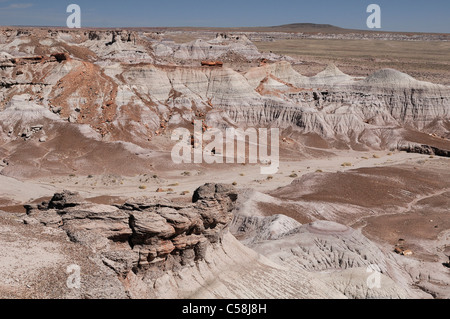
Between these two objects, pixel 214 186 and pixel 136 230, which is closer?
pixel 136 230

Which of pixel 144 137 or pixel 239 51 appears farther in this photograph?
pixel 239 51

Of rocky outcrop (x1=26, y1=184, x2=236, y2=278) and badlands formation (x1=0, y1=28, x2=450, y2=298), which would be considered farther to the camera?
badlands formation (x1=0, y1=28, x2=450, y2=298)

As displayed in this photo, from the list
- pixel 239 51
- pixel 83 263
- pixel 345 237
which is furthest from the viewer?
pixel 239 51

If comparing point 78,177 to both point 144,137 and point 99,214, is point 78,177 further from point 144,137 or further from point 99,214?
point 99,214

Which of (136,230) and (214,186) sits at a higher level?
(214,186)

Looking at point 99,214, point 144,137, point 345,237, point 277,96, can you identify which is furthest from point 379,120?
point 99,214

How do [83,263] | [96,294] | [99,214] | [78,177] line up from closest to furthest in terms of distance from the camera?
[96,294] → [83,263] → [99,214] → [78,177]

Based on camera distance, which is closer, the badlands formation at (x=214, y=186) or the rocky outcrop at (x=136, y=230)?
the rocky outcrop at (x=136, y=230)
